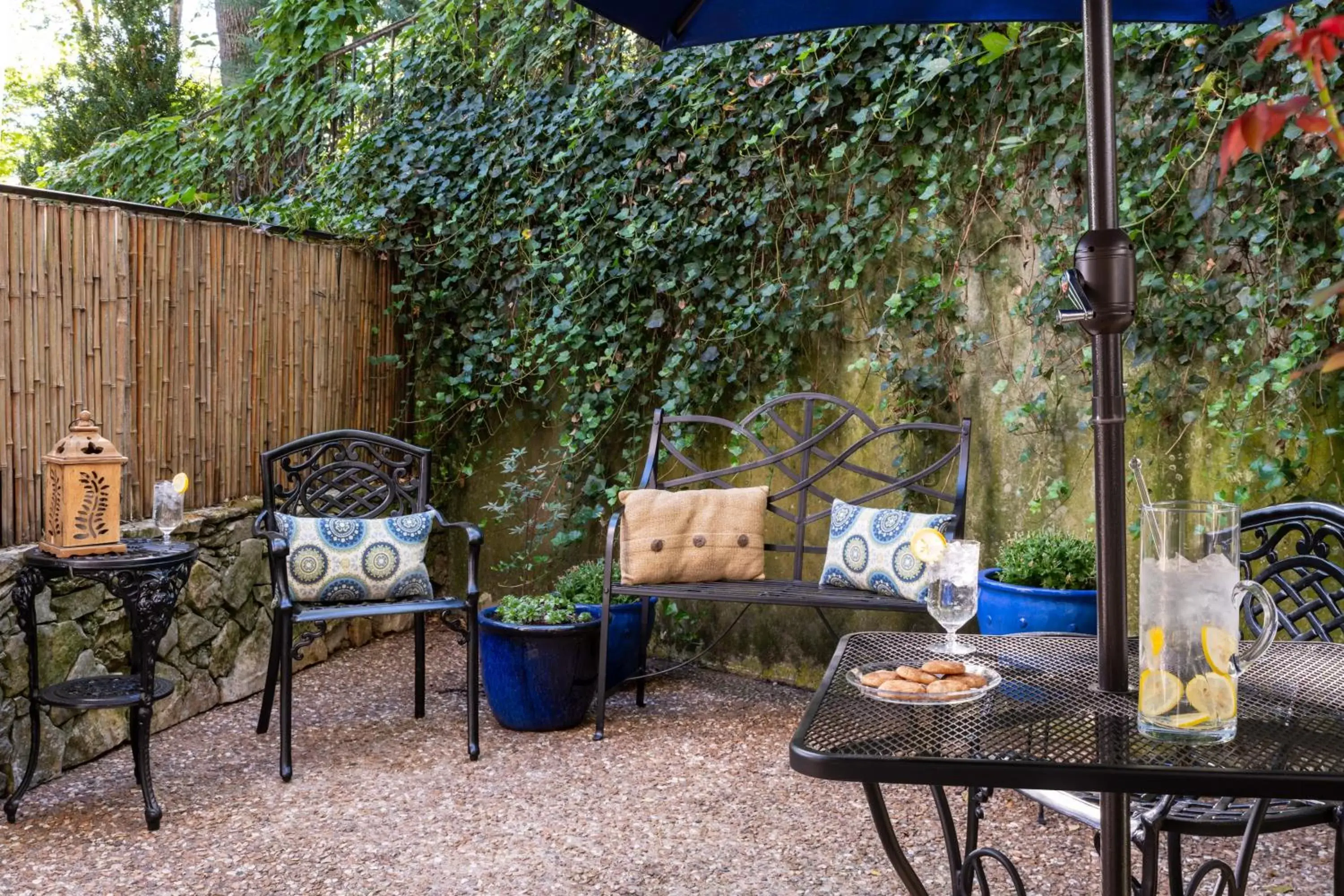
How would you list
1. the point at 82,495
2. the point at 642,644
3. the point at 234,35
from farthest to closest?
the point at 234,35 < the point at 642,644 < the point at 82,495

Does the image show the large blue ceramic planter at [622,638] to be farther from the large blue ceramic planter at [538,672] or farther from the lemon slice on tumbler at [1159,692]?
the lemon slice on tumbler at [1159,692]

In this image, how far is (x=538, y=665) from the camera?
3.46m

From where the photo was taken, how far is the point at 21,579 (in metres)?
2.83

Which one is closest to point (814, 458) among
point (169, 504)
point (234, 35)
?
point (169, 504)

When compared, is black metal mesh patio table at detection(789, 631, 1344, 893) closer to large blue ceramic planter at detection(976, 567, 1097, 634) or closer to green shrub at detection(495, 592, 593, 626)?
large blue ceramic planter at detection(976, 567, 1097, 634)

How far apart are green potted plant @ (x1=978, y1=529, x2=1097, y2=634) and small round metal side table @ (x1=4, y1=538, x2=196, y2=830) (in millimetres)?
2135

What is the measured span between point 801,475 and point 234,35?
572 cm

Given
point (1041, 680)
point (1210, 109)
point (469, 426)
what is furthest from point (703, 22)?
point (469, 426)

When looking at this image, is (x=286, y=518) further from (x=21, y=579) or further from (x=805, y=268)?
(x=805, y=268)

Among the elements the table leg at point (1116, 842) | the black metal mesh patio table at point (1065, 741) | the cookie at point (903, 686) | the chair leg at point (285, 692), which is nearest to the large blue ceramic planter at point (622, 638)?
the chair leg at point (285, 692)

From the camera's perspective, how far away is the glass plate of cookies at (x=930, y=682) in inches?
50.2

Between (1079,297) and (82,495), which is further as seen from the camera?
(82,495)

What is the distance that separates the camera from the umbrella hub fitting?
1.14 m

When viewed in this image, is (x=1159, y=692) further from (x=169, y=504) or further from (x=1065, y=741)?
(x=169, y=504)
